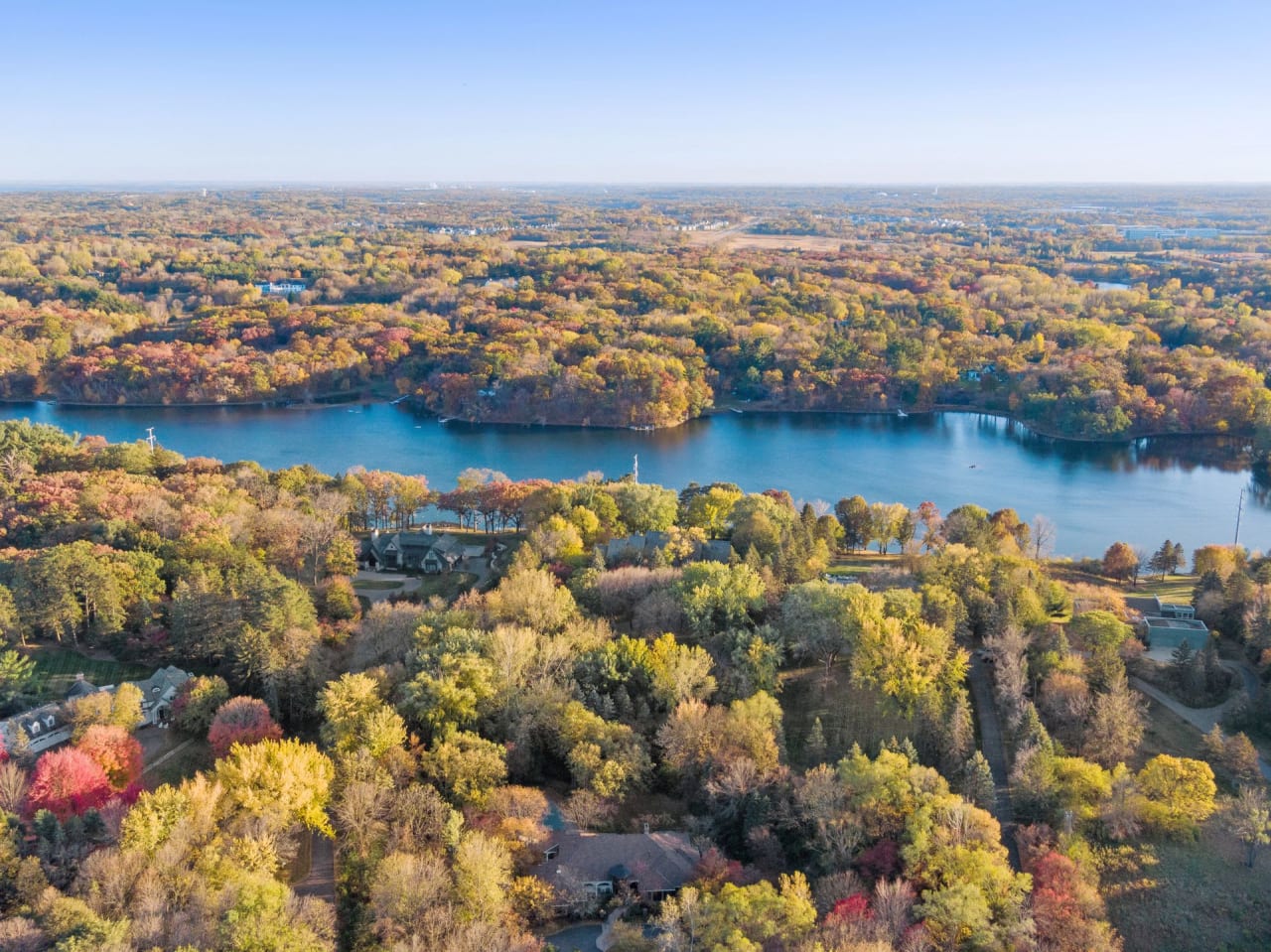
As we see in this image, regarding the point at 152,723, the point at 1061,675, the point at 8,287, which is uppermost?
the point at 8,287

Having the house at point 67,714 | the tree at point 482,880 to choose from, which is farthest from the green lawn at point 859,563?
the house at point 67,714

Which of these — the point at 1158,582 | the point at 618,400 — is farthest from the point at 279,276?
the point at 1158,582

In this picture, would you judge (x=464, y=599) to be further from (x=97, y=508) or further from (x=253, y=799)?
(x=97, y=508)

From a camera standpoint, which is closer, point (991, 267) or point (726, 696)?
point (726, 696)

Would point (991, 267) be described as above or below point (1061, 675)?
above

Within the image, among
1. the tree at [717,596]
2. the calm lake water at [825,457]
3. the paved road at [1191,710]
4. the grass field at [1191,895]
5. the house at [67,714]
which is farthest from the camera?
the calm lake water at [825,457]

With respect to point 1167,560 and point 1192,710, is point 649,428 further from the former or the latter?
point 1192,710

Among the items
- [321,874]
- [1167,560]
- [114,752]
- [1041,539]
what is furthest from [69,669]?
[1167,560]

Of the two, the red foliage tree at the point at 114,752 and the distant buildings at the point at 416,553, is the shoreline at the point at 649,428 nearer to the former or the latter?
the distant buildings at the point at 416,553
